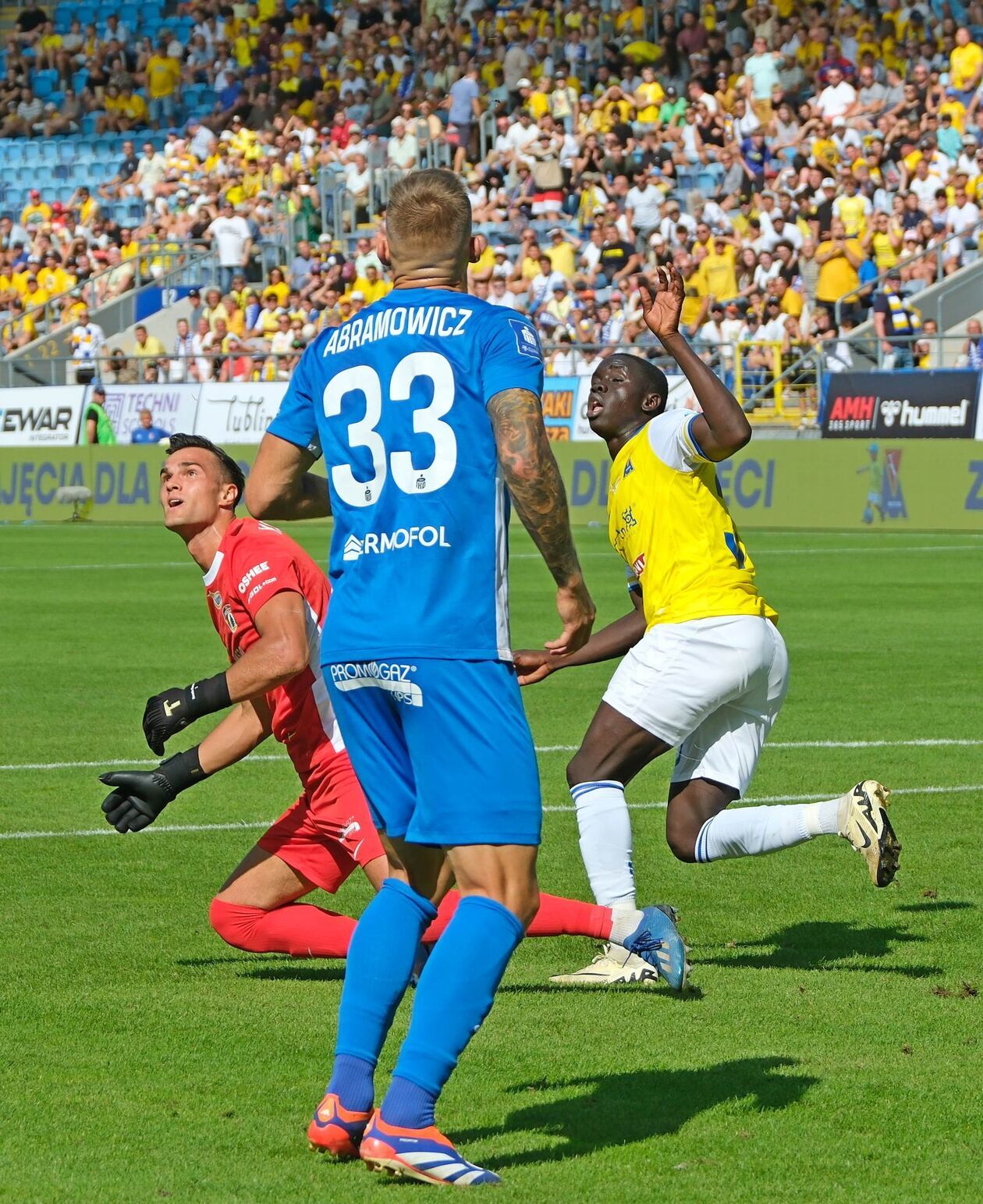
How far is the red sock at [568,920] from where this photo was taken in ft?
20.4

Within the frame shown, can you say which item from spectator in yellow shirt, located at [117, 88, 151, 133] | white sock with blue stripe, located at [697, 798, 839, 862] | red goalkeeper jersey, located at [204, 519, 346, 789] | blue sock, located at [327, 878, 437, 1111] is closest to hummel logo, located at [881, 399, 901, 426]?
white sock with blue stripe, located at [697, 798, 839, 862]

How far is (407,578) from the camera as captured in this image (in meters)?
4.30

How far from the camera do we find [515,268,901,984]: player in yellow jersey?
6273mm

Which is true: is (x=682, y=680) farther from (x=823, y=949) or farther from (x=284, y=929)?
(x=284, y=929)

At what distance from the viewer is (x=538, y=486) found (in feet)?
13.9

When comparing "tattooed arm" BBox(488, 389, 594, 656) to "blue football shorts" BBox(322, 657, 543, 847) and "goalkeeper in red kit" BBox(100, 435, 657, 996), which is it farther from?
"goalkeeper in red kit" BBox(100, 435, 657, 996)

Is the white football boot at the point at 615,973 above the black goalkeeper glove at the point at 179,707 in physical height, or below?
below

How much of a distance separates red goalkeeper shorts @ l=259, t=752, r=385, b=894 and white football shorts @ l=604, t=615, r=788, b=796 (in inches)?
35.0

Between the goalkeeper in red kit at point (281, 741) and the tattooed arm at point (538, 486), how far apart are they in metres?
1.55

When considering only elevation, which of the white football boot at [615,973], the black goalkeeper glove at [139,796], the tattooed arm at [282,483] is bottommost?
the white football boot at [615,973]

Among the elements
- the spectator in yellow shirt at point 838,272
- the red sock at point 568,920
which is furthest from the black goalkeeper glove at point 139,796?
the spectator in yellow shirt at point 838,272

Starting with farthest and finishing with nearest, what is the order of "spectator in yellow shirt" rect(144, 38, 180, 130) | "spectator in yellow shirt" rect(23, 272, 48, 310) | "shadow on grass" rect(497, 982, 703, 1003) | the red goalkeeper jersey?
"spectator in yellow shirt" rect(144, 38, 180, 130), "spectator in yellow shirt" rect(23, 272, 48, 310), "shadow on grass" rect(497, 982, 703, 1003), the red goalkeeper jersey

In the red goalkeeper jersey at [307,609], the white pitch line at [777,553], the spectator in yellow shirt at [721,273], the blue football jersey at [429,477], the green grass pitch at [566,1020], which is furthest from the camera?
the spectator in yellow shirt at [721,273]

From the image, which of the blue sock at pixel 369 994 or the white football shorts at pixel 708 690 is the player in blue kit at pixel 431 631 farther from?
the white football shorts at pixel 708 690
